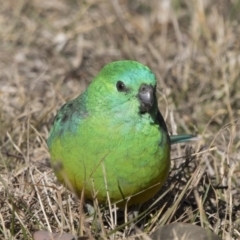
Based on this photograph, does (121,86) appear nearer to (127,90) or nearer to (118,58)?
(127,90)

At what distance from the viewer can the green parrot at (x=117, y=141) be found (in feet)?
11.5

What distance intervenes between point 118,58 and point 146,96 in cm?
266

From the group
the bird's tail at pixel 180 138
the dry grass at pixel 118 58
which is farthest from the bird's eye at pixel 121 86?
the bird's tail at pixel 180 138

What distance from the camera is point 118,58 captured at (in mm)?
6070

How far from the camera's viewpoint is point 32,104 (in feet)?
17.2

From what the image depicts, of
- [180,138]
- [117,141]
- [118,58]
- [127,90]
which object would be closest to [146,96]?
[127,90]

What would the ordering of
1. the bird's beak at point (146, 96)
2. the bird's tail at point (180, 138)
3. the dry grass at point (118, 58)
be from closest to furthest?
the bird's beak at point (146, 96) → the dry grass at point (118, 58) → the bird's tail at point (180, 138)

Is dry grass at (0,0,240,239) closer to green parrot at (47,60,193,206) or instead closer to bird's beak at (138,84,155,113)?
green parrot at (47,60,193,206)

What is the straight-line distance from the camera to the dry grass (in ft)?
12.4

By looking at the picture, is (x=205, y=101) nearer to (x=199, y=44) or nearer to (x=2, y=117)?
(x=199, y=44)

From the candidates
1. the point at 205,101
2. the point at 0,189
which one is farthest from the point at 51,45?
the point at 0,189

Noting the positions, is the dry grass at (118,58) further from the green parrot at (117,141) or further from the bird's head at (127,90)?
the bird's head at (127,90)

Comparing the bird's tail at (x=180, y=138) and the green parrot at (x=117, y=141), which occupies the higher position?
the green parrot at (x=117, y=141)

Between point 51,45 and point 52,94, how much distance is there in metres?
0.99
